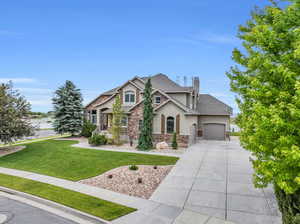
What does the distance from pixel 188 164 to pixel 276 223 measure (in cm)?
677

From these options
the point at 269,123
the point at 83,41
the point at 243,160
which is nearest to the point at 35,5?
the point at 83,41

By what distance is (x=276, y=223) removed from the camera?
5.59 m

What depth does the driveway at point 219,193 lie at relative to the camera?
620cm

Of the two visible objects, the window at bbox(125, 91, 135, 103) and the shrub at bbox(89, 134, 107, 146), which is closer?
the shrub at bbox(89, 134, 107, 146)

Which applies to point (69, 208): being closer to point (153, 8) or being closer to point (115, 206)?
point (115, 206)

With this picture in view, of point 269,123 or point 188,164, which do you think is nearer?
point 269,123

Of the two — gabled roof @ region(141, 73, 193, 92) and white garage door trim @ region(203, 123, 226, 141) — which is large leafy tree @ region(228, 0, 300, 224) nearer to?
gabled roof @ region(141, 73, 193, 92)

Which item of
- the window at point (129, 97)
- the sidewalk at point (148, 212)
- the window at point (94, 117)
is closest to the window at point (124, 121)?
the window at point (129, 97)

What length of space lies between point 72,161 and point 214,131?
17.7m

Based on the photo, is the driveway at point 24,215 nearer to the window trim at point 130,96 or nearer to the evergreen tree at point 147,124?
the evergreen tree at point 147,124

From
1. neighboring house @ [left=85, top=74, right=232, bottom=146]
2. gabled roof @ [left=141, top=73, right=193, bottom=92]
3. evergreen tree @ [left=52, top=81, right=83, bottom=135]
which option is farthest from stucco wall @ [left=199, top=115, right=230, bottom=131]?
evergreen tree @ [left=52, top=81, right=83, bottom=135]

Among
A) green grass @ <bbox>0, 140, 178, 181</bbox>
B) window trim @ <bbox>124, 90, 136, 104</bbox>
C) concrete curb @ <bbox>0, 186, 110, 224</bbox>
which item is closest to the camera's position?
concrete curb @ <bbox>0, 186, 110, 224</bbox>

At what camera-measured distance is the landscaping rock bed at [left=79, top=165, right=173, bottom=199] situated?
323 inches

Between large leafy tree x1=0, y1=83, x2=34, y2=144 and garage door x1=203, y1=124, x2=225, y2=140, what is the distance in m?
20.0
